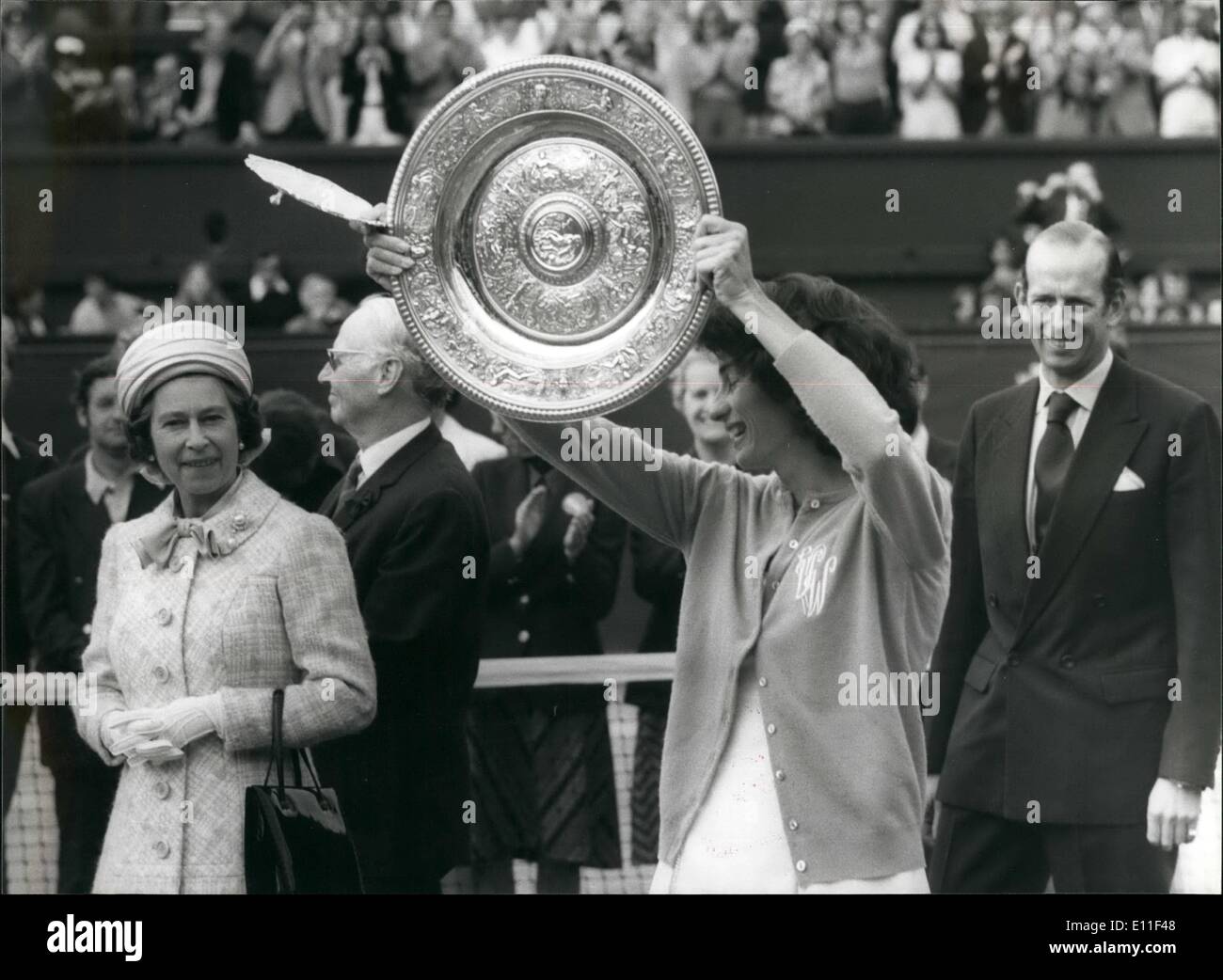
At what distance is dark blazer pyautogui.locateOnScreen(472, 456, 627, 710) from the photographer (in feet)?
12.8

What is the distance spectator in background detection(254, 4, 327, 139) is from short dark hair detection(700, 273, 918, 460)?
6.03 feet

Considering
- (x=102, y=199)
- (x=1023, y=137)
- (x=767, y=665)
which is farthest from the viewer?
(x=1023, y=137)

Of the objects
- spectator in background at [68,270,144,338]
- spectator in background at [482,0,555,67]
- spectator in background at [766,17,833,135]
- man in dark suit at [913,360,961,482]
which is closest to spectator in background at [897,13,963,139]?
spectator in background at [766,17,833,135]

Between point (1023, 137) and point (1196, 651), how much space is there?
1686 millimetres

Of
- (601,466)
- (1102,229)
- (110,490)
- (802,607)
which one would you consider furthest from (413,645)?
(1102,229)

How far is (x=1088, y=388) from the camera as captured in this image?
3.76 meters

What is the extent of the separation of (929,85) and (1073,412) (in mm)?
1490

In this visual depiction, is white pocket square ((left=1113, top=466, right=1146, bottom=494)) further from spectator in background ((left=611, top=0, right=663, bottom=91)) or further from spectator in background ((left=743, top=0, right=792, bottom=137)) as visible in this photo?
spectator in background ((left=611, top=0, right=663, bottom=91))

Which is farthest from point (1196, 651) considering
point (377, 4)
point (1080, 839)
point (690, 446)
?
point (377, 4)

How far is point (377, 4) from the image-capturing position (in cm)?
452

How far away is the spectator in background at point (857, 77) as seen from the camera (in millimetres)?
4797

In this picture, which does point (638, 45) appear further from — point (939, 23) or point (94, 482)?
point (94, 482)

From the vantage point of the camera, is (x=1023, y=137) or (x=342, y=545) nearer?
(x=342, y=545)
